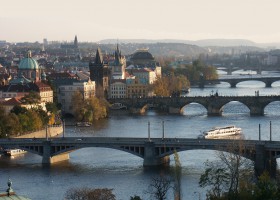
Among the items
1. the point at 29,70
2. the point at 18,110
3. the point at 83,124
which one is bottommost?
the point at 83,124

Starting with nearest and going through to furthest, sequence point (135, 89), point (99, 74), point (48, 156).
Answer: point (48, 156) < point (99, 74) < point (135, 89)

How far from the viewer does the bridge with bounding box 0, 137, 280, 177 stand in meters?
32.8

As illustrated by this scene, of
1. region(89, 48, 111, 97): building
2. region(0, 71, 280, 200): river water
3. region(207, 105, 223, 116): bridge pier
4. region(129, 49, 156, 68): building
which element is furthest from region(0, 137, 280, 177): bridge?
region(129, 49, 156, 68): building

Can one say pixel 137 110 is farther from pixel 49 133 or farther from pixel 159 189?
pixel 159 189

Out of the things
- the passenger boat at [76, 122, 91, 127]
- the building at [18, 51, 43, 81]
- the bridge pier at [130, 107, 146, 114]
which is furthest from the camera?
the building at [18, 51, 43, 81]

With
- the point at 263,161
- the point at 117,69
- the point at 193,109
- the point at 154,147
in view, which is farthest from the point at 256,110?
the point at 263,161

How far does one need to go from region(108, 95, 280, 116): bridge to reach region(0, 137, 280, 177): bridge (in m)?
22.7

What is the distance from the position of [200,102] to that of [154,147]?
83.8 ft

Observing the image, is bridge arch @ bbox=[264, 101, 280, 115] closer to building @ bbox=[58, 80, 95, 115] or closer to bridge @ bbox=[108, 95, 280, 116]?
bridge @ bbox=[108, 95, 280, 116]

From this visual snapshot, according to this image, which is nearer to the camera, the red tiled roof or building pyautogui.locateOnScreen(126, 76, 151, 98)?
the red tiled roof

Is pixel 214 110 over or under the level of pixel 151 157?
under

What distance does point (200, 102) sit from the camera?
60156 millimetres

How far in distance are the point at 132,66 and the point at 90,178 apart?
55.3 m

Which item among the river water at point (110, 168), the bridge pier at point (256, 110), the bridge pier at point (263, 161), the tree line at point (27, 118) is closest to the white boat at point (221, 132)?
the river water at point (110, 168)
